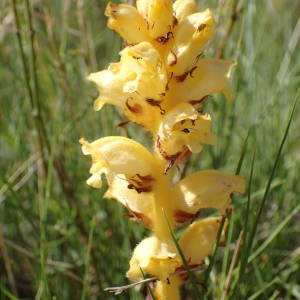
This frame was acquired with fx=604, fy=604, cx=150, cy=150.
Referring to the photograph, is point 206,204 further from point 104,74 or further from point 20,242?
point 20,242

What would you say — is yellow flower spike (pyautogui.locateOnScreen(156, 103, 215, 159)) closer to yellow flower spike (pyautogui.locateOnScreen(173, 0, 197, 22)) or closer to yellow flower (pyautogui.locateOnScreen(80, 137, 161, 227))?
yellow flower (pyautogui.locateOnScreen(80, 137, 161, 227))

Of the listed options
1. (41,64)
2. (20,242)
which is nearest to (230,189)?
(20,242)

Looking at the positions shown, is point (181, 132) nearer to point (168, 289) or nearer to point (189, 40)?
point (189, 40)

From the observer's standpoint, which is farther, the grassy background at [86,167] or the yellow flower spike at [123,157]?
the grassy background at [86,167]

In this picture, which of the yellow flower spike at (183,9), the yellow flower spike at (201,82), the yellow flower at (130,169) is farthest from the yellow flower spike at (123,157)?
the yellow flower spike at (183,9)

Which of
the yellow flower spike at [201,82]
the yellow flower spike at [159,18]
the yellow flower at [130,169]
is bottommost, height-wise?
the yellow flower at [130,169]

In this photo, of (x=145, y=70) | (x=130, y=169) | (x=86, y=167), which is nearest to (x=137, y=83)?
(x=145, y=70)

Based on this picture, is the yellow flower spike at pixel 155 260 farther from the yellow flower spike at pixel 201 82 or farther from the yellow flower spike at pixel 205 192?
the yellow flower spike at pixel 201 82
